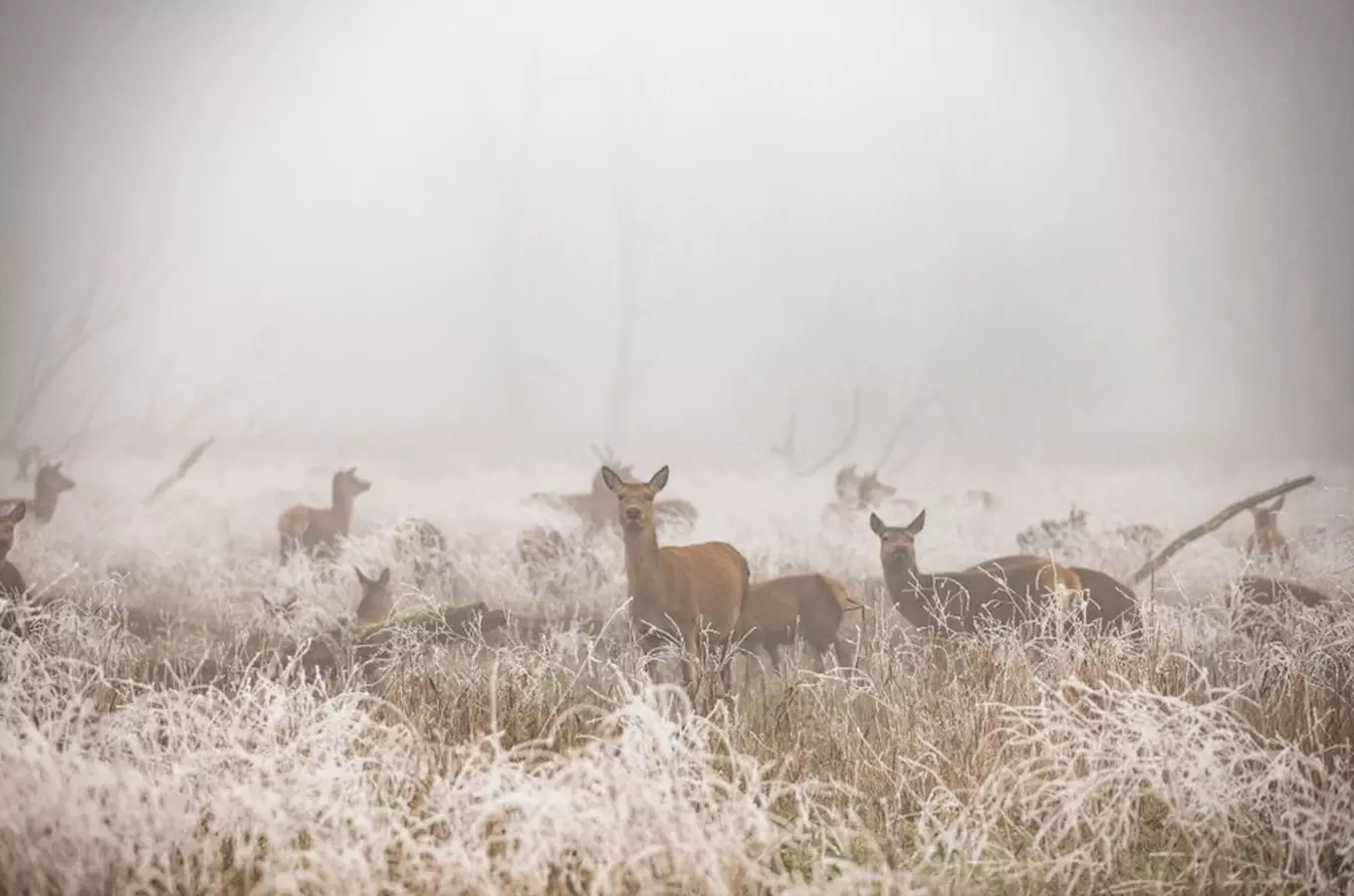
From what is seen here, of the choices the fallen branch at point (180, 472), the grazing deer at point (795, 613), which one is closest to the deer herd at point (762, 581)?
the grazing deer at point (795, 613)

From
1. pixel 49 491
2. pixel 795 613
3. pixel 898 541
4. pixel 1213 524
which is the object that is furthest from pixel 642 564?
pixel 49 491

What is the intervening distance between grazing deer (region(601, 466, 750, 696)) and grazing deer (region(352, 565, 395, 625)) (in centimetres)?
62

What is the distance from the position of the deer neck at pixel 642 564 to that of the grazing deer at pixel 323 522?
2.30 feet

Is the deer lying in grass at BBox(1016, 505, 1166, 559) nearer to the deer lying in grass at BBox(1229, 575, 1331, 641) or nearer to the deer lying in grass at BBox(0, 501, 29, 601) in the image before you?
the deer lying in grass at BBox(1229, 575, 1331, 641)

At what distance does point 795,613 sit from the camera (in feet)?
8.77

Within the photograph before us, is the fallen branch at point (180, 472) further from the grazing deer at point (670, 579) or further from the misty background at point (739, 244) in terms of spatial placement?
the grazing deer at point (670, 579)

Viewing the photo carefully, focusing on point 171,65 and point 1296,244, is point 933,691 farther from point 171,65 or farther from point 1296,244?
point 171,65

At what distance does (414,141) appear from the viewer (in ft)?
9.23

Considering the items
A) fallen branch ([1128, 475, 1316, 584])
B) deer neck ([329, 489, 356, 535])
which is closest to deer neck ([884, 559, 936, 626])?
fallen branch ([1128, 475, 1316, 584])

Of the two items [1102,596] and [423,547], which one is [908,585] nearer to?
[1102,596]

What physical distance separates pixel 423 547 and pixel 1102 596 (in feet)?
5.72

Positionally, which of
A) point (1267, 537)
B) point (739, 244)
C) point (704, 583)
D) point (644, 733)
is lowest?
point (644, 733)

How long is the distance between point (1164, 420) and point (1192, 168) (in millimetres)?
690

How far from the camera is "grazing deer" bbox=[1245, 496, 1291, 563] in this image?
2693mm
